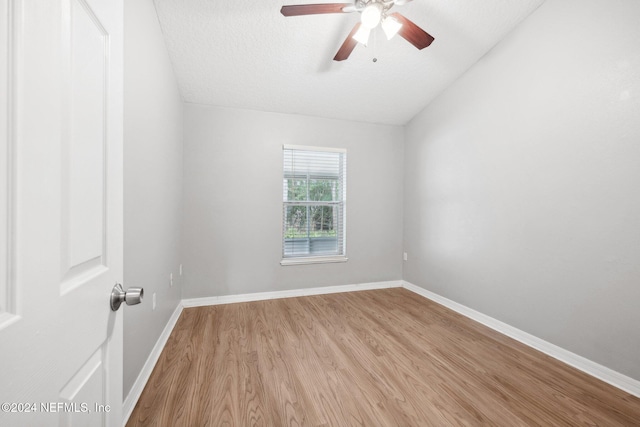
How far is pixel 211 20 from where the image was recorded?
2.03m

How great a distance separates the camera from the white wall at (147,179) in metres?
1.42

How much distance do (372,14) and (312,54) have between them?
94 cm

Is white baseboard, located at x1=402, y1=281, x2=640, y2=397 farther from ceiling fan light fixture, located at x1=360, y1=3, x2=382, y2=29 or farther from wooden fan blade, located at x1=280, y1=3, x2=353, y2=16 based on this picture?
wooden fan blade, located at x1=280, y1=3, x2=353, y2=16

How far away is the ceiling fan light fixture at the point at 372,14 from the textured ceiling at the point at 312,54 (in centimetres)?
54

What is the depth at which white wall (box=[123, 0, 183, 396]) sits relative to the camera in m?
1.42

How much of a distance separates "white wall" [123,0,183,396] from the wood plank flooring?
1.06 ft

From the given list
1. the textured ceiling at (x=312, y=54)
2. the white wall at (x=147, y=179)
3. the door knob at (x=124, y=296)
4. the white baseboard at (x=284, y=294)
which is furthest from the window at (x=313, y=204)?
the door knob at (x=124, y=296)

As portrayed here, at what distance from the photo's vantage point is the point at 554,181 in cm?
207

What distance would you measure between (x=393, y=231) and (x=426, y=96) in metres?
1.83

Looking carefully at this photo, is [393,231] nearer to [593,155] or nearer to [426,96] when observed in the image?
[426,96]

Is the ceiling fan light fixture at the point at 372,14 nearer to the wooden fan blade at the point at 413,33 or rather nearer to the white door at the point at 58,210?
the wooden fan blade at the point at 413,33

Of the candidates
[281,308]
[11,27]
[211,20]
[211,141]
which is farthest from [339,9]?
[281,308]

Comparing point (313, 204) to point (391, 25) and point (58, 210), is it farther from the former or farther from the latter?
point (58, 210)

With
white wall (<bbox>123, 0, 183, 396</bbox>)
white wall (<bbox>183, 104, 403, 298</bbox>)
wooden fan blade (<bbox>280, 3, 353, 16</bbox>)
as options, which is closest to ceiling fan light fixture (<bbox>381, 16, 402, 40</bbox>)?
wooden fan blade (<bbox>280, 3, 353, 16</bbox>)
